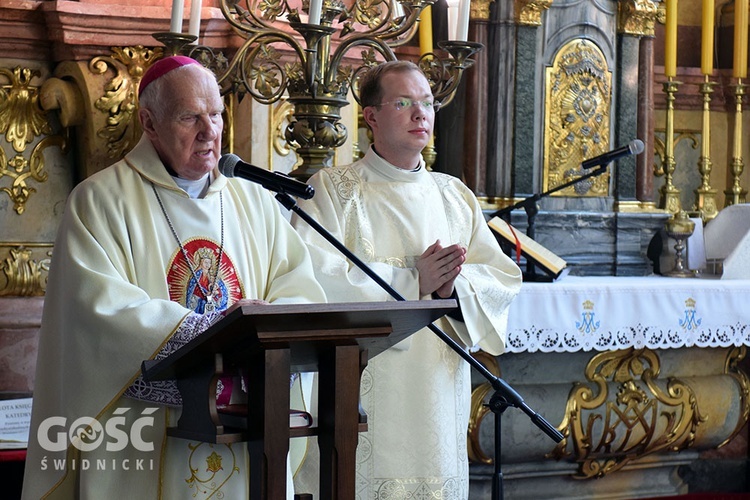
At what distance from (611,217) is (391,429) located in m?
2.88

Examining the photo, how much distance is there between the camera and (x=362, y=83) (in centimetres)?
418

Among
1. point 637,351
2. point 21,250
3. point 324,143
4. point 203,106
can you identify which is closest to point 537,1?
point 637,351

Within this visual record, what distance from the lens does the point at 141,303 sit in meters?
2.97

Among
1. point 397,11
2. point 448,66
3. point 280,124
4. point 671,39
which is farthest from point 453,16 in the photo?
point 671,39

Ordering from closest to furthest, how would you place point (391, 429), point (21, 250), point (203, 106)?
point (203, 106) < point (391, 429) < point (21, 250)

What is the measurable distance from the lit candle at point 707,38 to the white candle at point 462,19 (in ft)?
9.93

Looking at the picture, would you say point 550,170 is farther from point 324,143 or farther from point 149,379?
point 149,379

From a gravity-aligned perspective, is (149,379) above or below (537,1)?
below

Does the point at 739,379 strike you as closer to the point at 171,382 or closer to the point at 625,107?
the point at 625,107

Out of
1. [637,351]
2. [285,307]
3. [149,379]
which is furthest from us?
[637,351]

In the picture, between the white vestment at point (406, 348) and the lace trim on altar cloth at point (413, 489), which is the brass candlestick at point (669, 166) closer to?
the white vestment at point (406, 348)

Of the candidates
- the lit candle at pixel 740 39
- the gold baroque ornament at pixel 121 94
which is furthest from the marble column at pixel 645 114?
the gold baroque ornament at pixel 121 94

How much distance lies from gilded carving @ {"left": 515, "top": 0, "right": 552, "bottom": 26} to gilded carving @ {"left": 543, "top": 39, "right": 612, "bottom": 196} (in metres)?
0.24

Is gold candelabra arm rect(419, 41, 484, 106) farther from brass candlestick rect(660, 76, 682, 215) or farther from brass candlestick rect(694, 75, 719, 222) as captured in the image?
brass candlestick rect(694, 75, 719, 222)
